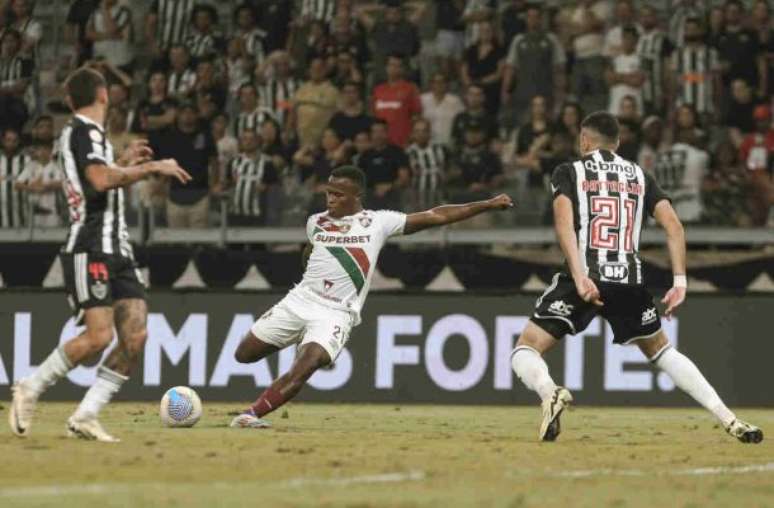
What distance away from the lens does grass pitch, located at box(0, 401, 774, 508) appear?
293 inches

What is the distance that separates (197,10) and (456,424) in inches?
408

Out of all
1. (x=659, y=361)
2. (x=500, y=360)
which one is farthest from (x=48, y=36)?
(x=659, y=361)

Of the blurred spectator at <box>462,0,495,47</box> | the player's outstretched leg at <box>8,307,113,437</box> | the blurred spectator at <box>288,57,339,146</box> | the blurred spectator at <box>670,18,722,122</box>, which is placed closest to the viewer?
the player's outstretched leg at <box>8,307,113,437</box>

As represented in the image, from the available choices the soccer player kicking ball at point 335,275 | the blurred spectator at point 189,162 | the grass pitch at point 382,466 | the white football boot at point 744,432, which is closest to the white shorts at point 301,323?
the soccer player kicking ball at point 335,275

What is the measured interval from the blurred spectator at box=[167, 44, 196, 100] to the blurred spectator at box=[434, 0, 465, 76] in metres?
3.19

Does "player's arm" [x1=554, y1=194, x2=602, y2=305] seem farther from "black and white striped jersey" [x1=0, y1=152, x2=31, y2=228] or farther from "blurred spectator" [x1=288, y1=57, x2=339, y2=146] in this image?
"blurred spectator" [x1=288, y1=57, x2=339, y2=146]

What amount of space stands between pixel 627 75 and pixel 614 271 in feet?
30.5

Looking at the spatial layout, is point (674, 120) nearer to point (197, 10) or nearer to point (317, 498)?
point (197, 10)

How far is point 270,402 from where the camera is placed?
11.8m

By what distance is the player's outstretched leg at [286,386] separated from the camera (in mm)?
11797

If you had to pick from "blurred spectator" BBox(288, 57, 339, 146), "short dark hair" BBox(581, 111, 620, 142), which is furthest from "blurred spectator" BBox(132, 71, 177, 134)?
"short dark hair" BBox(581, 111, 620, 142)

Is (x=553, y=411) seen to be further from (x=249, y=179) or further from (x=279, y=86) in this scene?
(x=279, y=86)

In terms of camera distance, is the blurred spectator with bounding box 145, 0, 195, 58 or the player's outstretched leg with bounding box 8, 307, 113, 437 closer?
the player's outstretched leg with bounding box 8, 307, 113, 437

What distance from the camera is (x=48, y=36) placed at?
23.3 m
